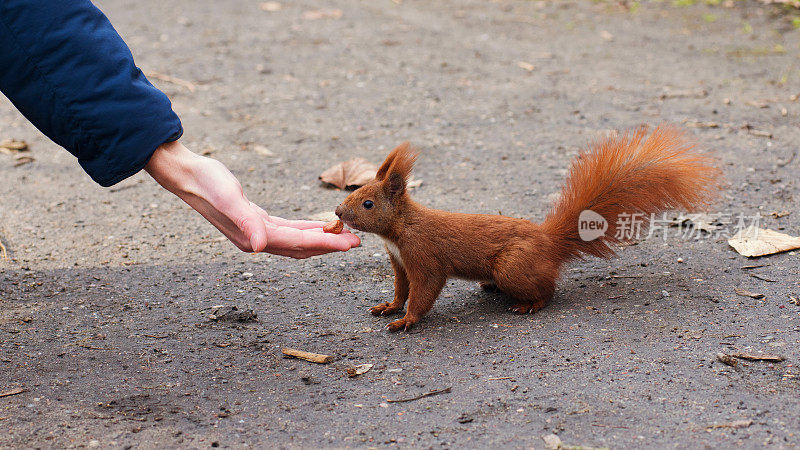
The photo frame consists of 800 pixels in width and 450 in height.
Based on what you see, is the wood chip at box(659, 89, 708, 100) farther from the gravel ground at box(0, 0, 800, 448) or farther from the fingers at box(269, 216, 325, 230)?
the fingers at box(269, 216, 325, 230)

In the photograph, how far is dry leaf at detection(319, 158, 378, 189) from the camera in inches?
152

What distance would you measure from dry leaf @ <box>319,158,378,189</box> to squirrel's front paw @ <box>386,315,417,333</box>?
51.0 inches

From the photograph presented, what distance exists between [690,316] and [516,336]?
591mm

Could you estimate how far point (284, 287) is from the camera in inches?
120

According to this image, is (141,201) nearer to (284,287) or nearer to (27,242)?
(27,242)

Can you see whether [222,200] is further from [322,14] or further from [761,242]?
[322,14]

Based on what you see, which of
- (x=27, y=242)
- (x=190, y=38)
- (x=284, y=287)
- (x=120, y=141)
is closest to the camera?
(x=120, y=141)

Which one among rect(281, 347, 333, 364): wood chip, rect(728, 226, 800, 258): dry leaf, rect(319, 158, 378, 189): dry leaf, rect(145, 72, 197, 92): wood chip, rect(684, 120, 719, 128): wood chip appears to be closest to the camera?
rect(281, 347, 333, 364): wood chip

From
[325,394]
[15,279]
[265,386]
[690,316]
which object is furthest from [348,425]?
[15,279]

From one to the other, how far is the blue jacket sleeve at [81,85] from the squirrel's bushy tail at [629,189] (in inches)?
56.8

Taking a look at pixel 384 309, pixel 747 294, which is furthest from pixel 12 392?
pixel 747 294

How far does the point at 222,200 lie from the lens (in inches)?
89.3

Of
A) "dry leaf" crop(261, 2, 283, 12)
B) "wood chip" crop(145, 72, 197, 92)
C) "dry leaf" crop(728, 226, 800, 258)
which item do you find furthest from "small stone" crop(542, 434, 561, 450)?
"dry leaf" crop(261, 2, 283, 12)

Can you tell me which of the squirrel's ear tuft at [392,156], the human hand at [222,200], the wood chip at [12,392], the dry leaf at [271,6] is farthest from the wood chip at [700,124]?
the dry leaf at [271,6]
